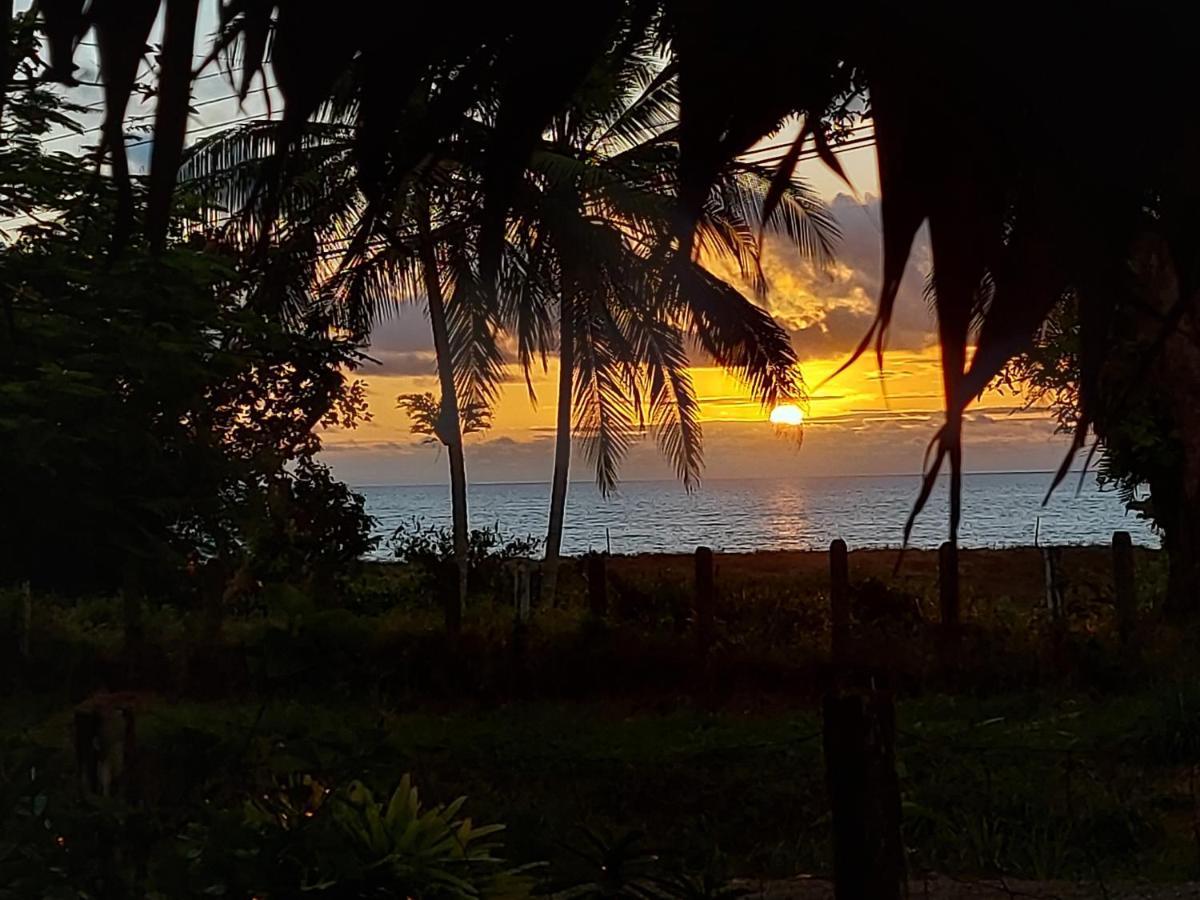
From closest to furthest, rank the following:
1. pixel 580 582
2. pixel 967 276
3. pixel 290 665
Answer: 1. pixel 967 276
2. pixel 290 665
3. pixel 580 582

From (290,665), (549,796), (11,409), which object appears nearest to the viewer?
(290,665)

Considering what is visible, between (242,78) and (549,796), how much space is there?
12.0ft

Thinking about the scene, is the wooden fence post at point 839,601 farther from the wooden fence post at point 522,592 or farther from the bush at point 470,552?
the bush at point 470,552

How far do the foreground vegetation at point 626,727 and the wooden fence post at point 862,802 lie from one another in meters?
0.18

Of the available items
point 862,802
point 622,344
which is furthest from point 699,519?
point 862,802

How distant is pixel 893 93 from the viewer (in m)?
0.38

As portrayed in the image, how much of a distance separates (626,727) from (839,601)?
4.15 ft

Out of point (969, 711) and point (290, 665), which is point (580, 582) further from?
point (290, 665)

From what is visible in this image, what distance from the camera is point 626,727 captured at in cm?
498

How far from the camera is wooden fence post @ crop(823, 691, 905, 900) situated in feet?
4.55

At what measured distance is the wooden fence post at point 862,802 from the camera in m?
Result: 1.39

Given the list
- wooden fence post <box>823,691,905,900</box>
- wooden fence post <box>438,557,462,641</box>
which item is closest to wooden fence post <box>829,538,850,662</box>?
wooden fence post <box>438,557,462,641</box>

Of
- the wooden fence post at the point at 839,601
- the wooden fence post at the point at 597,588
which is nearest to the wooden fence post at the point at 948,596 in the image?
the wooden fence post at the point at 839,601

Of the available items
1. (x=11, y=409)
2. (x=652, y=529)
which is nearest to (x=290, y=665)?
(x=11, y=409)
